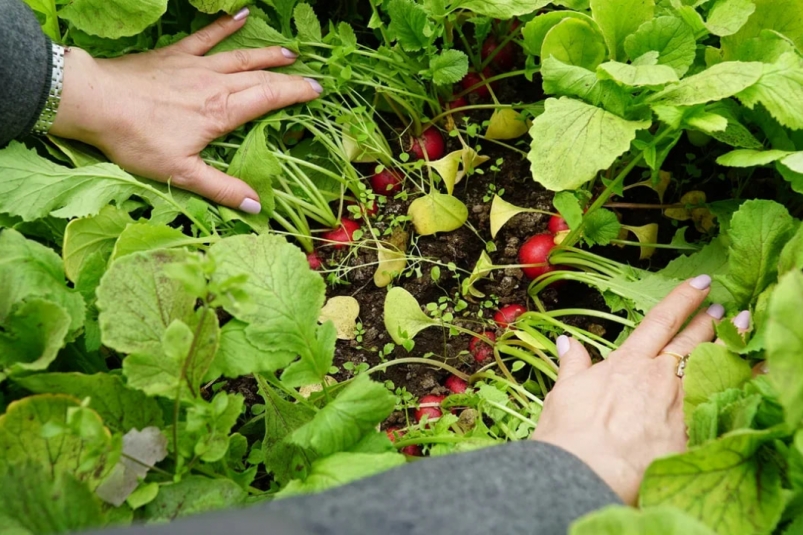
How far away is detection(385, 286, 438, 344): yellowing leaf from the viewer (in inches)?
49.5

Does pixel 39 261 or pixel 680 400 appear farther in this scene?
pixel 680 400

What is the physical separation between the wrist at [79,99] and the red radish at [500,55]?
0.89m

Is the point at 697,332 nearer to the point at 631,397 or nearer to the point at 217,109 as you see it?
the point at 631,397

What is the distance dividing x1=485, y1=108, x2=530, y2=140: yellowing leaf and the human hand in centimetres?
56

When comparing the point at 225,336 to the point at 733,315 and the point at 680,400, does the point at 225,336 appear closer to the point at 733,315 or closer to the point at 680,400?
the point at 680,400

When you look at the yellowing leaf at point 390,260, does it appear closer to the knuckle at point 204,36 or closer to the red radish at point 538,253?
the red radish at point 538,253

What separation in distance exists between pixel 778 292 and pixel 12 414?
2.73 feet

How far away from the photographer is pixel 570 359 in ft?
3.52

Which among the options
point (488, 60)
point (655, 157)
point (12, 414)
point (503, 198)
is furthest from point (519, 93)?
point (12, 414)

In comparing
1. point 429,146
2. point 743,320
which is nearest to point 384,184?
point 429,146

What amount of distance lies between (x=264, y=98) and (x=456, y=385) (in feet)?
2.37

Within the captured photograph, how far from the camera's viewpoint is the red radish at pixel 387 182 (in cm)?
147

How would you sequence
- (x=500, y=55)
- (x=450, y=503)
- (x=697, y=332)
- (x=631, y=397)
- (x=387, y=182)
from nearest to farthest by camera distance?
(x=450, y=503)
(x=631, y=397)
(x=697, y=332)
(x=387, y=182)
(x=500, y=55)

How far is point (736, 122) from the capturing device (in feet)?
3.47
